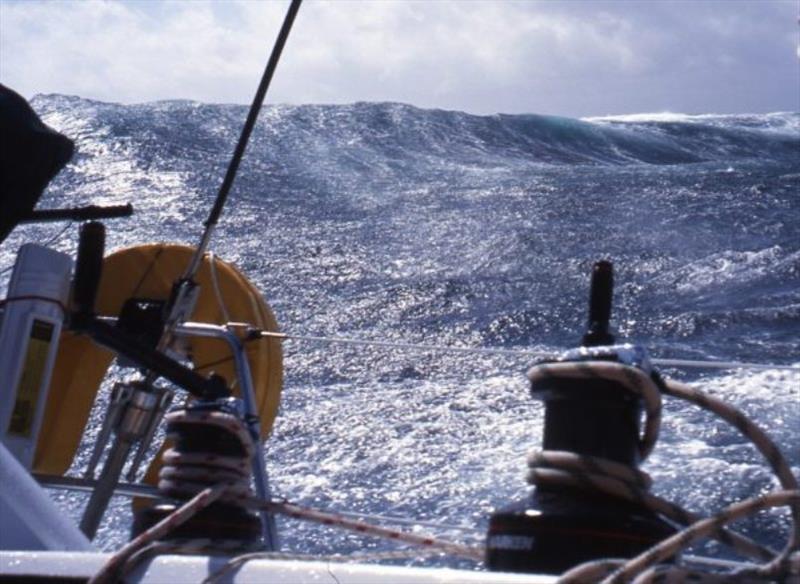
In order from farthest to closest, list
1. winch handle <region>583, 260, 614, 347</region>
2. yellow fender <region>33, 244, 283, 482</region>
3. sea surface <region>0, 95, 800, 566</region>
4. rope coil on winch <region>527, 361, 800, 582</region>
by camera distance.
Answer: sea surface <region>0, 95, 800, 566</region> → yellow fender <region>33, 244, 283, 482</region> → winch handle <region>583, 260, 614, 347</region> → rope coil on winch <region>527, 361, 800, 582</region>

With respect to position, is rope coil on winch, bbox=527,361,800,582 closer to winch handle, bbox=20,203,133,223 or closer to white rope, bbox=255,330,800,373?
white rope, bbox=255,330,800,373

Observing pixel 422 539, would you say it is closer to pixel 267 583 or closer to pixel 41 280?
pixel 267 583

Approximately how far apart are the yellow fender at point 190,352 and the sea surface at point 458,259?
0.25 m

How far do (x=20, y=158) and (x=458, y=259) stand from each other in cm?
441

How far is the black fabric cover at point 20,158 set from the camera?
4.87ft

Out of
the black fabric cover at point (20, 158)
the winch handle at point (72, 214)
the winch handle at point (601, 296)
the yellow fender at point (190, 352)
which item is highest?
the black fabric cover at point (20, 158)

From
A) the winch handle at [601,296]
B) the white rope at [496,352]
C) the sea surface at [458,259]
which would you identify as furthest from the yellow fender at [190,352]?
the winch handle at [601,296]

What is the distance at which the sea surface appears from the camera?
2.79 metres

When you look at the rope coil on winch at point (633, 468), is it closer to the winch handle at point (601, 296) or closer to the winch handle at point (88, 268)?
the winch handle at point (601, 296)

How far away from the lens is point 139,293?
1833mm

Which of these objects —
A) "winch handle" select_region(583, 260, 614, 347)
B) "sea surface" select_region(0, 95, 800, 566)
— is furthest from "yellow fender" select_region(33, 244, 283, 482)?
"winch handle" select_region(583, 260, 614, 347)

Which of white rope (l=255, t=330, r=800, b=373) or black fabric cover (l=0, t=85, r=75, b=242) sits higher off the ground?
black fabric cover (l=0, t=85, r=75, b=242)

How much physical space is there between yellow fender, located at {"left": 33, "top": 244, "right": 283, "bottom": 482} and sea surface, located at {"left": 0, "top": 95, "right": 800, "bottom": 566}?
25 centimetres

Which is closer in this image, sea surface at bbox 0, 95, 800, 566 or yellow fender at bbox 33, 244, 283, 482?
yellow fender at bbox 33, 244, 283, 482
